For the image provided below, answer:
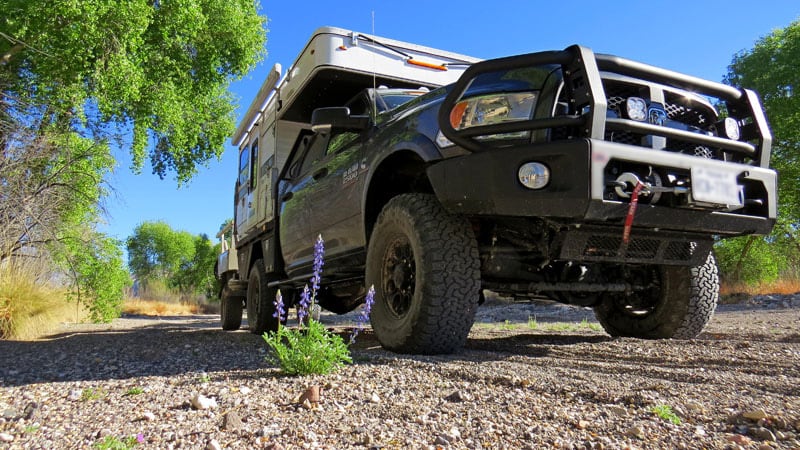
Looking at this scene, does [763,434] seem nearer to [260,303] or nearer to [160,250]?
[260,303]

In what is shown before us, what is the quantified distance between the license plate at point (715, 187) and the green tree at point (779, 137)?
16.5 m

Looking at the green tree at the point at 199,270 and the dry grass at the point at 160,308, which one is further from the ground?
the green tree at the point at 199,270

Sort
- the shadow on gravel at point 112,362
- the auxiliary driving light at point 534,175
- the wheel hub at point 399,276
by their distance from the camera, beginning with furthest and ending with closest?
the wheel hub at point 399,276 < the shadow on gravel at point 112,362 < the auxiliary driving light at point 534,175

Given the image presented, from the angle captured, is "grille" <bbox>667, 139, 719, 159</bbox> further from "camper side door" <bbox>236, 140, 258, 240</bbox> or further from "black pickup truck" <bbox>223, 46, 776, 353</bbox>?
"camper side door" <bbox>236, 140, 258, 240</bbox>

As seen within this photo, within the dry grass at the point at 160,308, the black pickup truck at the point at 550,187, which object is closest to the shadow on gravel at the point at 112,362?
the black pickup truck at the point at 550,187

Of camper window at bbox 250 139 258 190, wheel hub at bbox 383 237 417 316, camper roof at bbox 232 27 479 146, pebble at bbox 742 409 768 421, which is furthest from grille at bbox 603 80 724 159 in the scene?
camper window at bbox 250 139 258 190

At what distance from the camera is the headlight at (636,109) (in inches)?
122

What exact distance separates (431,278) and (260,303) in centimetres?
398

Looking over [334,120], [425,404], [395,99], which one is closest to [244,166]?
[395,99]

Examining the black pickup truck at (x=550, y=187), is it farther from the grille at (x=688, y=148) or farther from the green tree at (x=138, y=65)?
the green tree at (x=138, y=65)

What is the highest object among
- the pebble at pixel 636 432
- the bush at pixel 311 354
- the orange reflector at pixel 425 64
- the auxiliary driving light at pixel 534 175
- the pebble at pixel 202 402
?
the orange reflector at pixel 425 64

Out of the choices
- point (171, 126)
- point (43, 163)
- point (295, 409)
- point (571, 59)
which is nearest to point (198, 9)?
point (171, 126)

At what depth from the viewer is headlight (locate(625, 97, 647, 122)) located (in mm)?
3100

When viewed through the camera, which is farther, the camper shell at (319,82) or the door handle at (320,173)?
the camper shell at (319,82)
